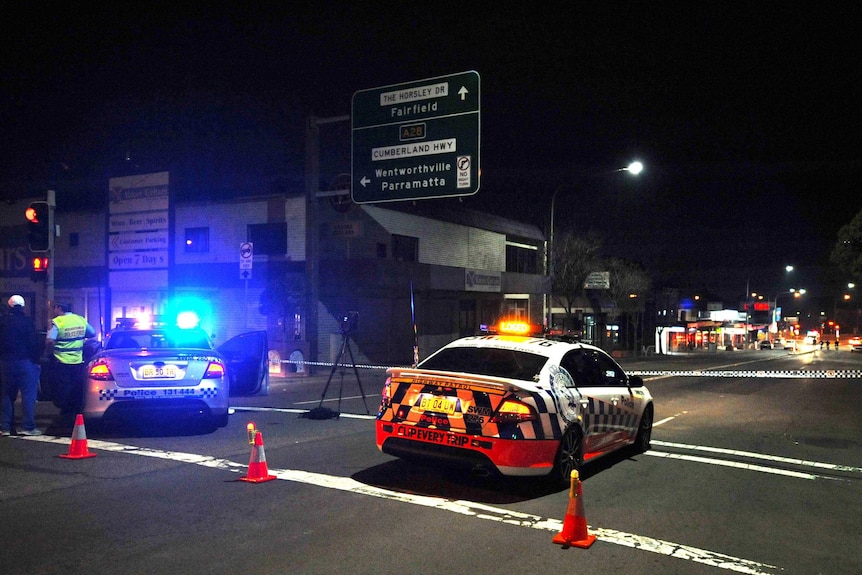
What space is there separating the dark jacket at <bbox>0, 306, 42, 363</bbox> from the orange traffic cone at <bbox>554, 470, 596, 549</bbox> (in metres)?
7.42

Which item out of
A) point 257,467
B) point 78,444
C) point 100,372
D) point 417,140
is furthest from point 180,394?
point 417,140

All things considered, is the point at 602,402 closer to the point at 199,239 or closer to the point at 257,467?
the point at 257,467

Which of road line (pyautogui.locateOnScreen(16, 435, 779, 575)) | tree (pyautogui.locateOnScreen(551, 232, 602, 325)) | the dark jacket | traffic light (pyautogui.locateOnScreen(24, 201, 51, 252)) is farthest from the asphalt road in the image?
tree (pyautogui.locateOnScreen(551, 232, 602, 325))

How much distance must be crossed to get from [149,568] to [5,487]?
9.88 ft

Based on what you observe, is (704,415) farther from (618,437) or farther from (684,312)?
(684,312)

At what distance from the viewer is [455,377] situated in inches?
269

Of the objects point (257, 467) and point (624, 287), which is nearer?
point (257, 467)

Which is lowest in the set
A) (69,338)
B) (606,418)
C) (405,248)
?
(606,418)

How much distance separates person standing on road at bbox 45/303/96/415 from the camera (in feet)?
34.1

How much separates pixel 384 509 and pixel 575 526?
172 centimetres

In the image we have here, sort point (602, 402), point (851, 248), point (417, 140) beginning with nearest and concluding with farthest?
point (602, 402) → point (417, 140) → point (851, 248)

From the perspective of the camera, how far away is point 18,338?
30.2 feet

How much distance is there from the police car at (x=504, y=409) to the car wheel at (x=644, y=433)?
1.10 metres

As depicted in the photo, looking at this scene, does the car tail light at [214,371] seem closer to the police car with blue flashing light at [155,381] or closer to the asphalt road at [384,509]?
the police car with blue flashing light at [155,381]
